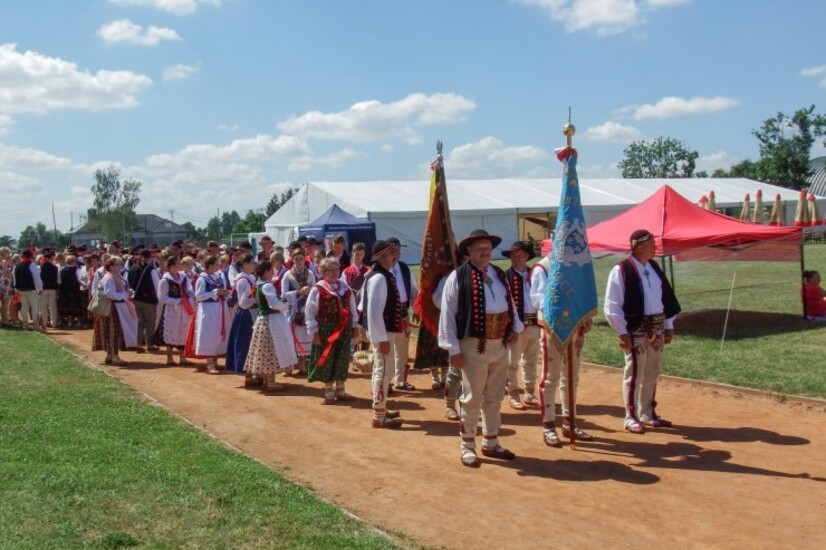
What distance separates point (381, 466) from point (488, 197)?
3717cm

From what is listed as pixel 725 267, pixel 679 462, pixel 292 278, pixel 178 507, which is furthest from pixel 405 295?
pixel 725 267

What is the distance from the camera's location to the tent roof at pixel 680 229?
1334 centimetres

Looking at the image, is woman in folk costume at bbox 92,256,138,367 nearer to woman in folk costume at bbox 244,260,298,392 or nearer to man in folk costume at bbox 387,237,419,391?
woman in folk costume at bbox 244,260,298,392

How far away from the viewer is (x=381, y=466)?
6.64m

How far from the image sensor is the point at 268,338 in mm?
9914

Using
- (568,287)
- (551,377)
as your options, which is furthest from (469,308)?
(551,377)

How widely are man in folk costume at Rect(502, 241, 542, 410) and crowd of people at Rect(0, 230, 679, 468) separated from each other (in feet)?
0.05

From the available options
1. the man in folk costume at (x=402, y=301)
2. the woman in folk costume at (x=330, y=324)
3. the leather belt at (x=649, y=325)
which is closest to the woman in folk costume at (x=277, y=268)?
the woman in folk costume at (x=330, y=324)

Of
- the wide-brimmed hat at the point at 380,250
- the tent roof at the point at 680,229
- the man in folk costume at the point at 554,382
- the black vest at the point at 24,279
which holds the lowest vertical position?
the man in folk costume at the point at 554,382

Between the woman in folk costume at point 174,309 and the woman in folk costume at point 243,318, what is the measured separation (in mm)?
1777

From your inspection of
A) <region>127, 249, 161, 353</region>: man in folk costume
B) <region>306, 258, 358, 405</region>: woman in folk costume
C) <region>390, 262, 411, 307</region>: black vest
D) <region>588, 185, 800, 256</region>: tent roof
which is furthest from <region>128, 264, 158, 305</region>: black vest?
<region>588, 185, 800, 256</region>: tent roof

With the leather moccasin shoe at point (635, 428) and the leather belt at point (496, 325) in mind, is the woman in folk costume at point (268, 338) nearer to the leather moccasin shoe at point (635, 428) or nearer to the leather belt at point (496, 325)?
the leather belt at point (496, 325)

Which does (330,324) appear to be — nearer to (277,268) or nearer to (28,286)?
(277,268)

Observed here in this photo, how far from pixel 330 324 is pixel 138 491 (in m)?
3.69
